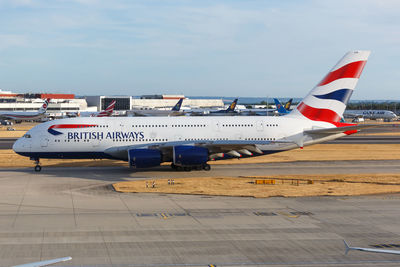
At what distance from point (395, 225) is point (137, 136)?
22704mm

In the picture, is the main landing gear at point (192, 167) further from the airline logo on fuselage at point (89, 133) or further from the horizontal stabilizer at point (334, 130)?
the horizontal stabilizer at point (334, 130)

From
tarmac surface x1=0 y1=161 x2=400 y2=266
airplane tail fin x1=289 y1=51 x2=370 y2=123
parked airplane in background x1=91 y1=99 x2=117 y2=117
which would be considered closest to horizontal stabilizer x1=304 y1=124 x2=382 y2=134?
airplane tail fin x1=289 y1=51 x2=370 y2=123

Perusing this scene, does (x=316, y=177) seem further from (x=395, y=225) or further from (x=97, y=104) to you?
(x=97, y=104)

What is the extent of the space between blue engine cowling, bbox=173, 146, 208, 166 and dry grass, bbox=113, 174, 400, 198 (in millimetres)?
1859

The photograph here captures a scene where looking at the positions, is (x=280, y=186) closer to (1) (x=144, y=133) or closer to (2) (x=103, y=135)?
(1) (x=144, y=133)

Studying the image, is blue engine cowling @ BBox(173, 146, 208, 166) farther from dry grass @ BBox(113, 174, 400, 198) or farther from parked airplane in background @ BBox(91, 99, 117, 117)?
parked airplane in background @ BBox(91, 99, 117, 117)

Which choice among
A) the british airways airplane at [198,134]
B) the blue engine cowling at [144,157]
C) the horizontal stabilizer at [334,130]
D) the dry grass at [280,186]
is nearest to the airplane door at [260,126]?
the british airways airplane at [198,134]

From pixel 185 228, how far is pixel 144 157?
15.6 m

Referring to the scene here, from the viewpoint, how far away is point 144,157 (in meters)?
35.8

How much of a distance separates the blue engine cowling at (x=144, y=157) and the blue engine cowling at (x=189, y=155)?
141cm

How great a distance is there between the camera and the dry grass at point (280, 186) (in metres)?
29.7

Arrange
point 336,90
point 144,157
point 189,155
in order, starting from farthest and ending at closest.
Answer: point 336,90, point 189,155, point 144,157

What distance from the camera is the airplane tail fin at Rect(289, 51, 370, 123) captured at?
40.7 metres

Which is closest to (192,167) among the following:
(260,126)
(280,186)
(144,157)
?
(144,157)
